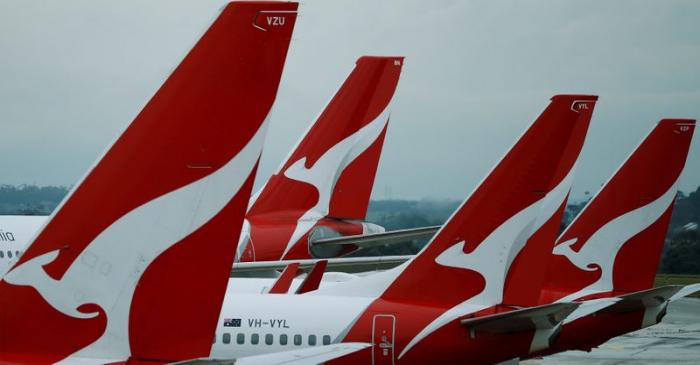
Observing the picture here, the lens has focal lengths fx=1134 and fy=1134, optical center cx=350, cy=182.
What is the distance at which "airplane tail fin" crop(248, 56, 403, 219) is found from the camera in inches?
1242

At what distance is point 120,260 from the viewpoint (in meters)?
7.47

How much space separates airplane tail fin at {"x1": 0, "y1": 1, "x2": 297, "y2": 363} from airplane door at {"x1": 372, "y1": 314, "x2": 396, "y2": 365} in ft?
26.3

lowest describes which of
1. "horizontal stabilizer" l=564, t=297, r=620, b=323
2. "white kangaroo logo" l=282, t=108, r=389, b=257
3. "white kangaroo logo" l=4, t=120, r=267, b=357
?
"horizontal stabilizer" l=564, t=297, r=620, b=323

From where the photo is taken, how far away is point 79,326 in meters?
7.47

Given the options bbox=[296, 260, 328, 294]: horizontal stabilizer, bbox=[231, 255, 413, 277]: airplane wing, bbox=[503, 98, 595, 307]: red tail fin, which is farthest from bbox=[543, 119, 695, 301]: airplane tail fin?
bbox=[296, 260, 328, 294]: horizontal stabilizer

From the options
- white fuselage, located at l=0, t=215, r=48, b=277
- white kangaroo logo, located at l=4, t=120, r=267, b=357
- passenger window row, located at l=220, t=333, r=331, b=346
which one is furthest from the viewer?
white fuselage, located at l=0, t=215, r=48, b=277

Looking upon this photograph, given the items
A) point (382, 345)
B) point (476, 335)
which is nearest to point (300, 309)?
point (382, 345)

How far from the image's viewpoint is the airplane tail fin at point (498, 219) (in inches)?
631

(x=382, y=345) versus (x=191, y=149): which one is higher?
(x=191, y=149)

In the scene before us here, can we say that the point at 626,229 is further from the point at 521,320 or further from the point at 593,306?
the point at 521,320

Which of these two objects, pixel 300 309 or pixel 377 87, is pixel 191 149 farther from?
pixel 377 87

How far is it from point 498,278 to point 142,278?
31.0 ft

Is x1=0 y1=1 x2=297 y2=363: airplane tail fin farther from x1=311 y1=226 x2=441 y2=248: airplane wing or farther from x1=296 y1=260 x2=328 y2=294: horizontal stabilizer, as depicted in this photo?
x1=311 y1=226 x2=441 y2=248: airplane wing

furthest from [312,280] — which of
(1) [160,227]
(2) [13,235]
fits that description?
(2) [13,235]
